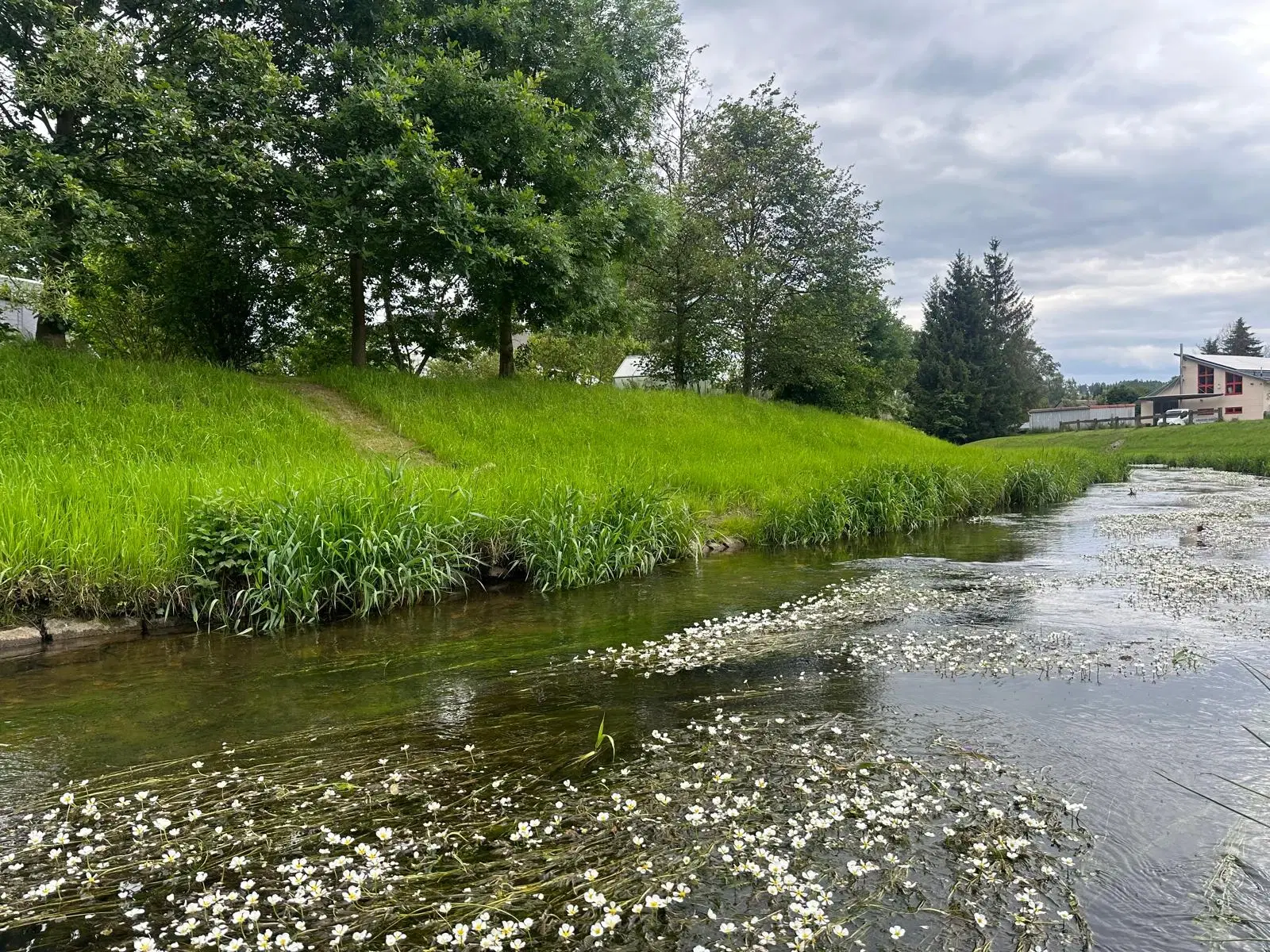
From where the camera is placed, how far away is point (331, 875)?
3.56 m

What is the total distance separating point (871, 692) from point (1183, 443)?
53684 millimetres

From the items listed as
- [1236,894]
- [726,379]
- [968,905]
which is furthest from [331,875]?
[726,379]

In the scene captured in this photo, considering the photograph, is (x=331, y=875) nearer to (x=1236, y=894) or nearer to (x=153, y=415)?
(x=1236, y=894)

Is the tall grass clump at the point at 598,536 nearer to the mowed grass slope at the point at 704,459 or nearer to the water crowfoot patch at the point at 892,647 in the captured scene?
the mowed grass slope at the point at 704,459

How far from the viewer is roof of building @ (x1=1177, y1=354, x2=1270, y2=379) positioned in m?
71.6

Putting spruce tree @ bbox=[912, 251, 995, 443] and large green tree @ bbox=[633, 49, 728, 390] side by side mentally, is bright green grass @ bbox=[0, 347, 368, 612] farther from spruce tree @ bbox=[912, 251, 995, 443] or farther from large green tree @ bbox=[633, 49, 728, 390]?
spruce tree @ bbox=[912, 251, 995, 443]

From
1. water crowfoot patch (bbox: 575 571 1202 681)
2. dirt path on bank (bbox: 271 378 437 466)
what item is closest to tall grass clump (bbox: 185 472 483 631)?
water crowfoot patch (bbox: 575 571 1202 681)

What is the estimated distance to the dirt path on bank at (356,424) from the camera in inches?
638

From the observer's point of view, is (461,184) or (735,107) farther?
(735,107)

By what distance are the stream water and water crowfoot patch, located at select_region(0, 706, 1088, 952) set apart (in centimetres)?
37

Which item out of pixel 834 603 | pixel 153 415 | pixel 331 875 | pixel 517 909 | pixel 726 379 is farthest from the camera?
pixel 726 379

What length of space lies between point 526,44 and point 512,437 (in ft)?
40.1

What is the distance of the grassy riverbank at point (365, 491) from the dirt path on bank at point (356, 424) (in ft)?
0.75

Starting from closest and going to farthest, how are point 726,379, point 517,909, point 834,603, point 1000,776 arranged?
point 517,909
point 1000,776
point 834,603
point 726,379
